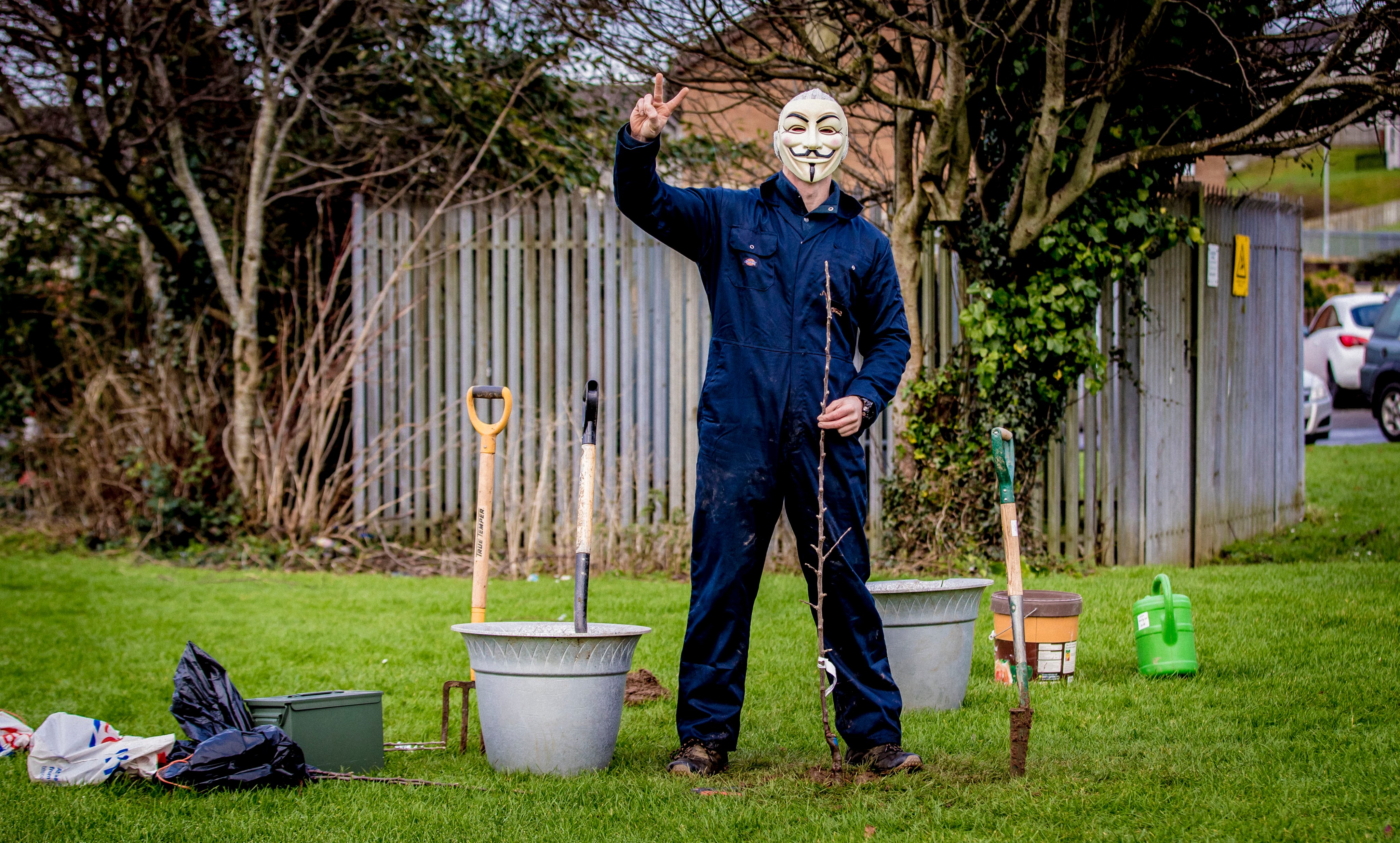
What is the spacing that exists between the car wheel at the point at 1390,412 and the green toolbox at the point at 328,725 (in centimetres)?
1310

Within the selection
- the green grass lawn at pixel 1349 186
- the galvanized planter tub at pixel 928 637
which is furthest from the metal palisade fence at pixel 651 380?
the green grass lawn at pixel 1349 186

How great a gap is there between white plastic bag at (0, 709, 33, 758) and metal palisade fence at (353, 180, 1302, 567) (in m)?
4.18

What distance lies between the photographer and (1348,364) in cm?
1719

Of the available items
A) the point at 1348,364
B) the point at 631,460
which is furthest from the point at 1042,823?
the point at 1348,364

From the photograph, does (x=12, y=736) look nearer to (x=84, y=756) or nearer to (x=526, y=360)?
(x=84, y=756)

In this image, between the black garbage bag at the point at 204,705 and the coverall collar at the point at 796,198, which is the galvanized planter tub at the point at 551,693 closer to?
the black garbage bag at the point at 204,705

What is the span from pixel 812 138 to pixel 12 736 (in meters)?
3.42

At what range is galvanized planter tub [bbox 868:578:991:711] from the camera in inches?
177

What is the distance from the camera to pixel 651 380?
879 cm

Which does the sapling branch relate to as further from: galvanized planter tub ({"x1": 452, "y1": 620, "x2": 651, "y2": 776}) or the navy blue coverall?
galvanized planter tub ({"x1": 452, "y1": 620, "x2": 651, "y2": 776})

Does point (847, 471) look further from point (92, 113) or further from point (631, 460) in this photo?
point (92, 113)

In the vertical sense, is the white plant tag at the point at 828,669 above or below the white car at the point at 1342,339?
below

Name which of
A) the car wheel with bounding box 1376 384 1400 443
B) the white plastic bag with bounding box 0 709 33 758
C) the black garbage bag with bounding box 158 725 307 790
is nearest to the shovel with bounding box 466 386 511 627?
the black garbage bag with bounding box 158 725 307 790

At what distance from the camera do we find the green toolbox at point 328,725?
13.3 ft
